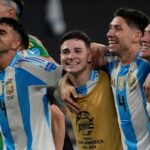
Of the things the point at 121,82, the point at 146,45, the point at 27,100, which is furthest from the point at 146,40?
the point at 27,100

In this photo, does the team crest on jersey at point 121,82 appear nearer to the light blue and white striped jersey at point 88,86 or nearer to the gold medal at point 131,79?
the gold medal at point 131,79

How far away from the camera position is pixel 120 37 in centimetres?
490

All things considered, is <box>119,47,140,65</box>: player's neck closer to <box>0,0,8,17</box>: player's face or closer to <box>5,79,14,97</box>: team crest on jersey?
<box>5,79,14,97</box>: team crest on jersey

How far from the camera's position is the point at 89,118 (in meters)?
5.03

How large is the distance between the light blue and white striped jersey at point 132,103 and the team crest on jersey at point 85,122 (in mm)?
221

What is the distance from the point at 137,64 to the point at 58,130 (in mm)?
1092

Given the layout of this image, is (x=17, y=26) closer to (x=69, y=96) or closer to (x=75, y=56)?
(x=75, y=56)

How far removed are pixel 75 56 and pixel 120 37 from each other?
342 mm

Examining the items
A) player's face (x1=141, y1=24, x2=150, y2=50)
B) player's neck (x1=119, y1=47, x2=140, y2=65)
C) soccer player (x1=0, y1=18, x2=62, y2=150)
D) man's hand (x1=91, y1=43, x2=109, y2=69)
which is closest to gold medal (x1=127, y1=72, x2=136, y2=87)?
player's neck (x1=119, y1=47, x2=140, y2=65)

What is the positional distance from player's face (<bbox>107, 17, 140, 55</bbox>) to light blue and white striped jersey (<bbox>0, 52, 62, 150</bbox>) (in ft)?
1.39

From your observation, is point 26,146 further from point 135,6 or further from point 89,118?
point 135,6

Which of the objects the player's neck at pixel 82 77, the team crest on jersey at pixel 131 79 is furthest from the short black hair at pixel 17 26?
the team crest on jersey at pixel 131 79

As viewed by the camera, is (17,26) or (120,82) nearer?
(120,82)

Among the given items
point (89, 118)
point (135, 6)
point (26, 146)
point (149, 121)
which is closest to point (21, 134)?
point (26, 146)
